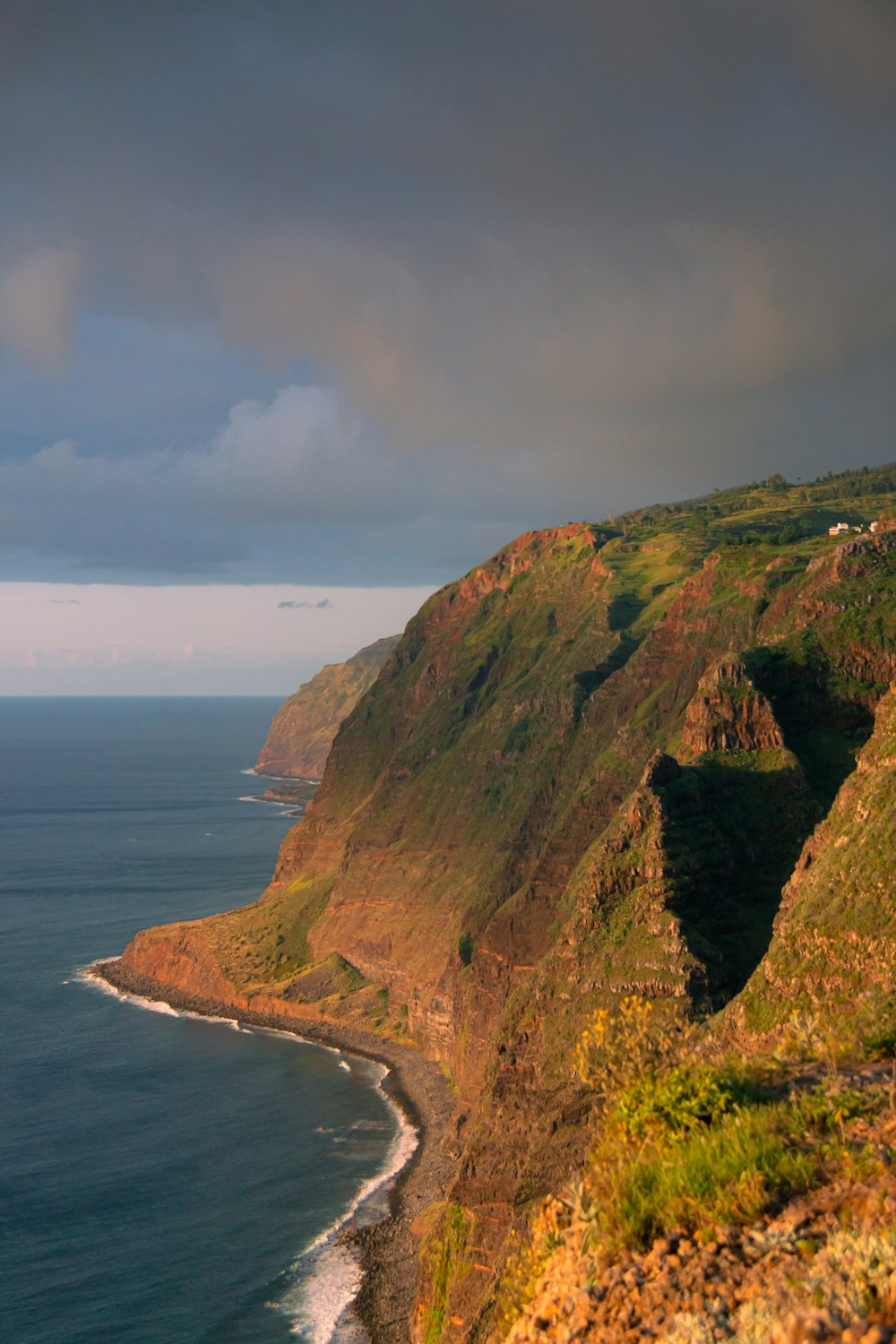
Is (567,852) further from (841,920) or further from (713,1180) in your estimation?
(713,1180)

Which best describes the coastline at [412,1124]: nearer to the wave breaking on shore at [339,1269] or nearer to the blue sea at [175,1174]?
the wave breaking on shore at [339,1269]

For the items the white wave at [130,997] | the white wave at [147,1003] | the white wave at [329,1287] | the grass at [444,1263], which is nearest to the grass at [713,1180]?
the grass at [444,1263]

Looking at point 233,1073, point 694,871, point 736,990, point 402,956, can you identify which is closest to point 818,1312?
point 736,990

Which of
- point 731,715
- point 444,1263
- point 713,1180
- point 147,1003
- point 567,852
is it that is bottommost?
point 147,1003

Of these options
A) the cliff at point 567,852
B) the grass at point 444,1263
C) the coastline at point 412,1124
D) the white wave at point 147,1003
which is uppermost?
the cliff at point 567,852

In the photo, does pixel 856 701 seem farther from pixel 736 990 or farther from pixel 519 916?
pixel 519 916

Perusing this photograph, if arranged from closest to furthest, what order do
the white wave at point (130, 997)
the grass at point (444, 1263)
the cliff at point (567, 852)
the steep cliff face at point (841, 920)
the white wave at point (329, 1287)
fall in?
the steep cliff face at point (841, 920) → the grass at point (444, 1263) → the cliff at point (567, 852) → the white wave at point (329, 1287) → the white wave at point (130, 997)

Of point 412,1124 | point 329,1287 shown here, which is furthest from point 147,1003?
point 329,1287
